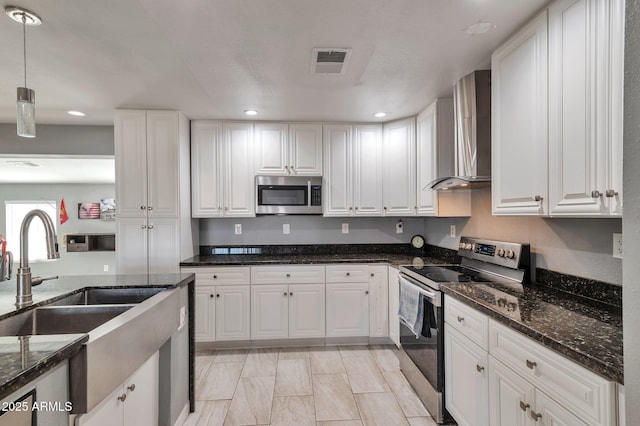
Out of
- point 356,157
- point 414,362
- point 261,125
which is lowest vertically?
point 414,362

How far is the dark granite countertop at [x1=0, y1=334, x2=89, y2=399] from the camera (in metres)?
0.73

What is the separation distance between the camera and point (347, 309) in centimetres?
315

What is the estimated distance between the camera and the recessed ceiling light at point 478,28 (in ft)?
5.39

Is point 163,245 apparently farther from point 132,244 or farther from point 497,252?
point 497,252

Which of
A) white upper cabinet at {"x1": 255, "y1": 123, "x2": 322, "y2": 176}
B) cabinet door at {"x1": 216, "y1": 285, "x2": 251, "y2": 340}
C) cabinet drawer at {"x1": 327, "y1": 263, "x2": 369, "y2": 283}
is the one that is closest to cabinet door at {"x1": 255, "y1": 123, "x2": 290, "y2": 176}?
white upper cabinet at {"x1": 255, "y1": 123, "x2": 322, "y2": 176}

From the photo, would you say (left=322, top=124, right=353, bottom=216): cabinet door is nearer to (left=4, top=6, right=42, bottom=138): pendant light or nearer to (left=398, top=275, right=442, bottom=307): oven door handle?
(left=398, top=275, right=442, bottom=307): oven door handle

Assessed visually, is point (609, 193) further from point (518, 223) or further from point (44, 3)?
point (44, 3)

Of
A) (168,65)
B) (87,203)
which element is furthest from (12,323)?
(87,203)

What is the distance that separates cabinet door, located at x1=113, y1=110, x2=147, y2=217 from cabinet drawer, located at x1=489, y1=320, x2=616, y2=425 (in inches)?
123

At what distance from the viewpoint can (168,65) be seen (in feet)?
7.01

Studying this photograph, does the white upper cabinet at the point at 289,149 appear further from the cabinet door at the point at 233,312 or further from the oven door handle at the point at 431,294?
the oven door handle at the point at 431,294

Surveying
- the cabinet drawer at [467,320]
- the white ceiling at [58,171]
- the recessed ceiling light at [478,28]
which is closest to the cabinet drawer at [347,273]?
the cabinet drawer at [467,320]

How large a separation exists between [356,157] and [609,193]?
2.42m

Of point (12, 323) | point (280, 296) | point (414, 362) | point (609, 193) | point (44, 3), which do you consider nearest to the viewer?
point (609, 193)
